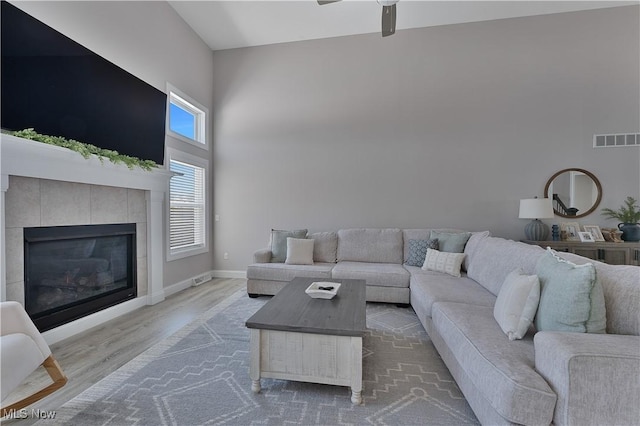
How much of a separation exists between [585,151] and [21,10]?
6.50m

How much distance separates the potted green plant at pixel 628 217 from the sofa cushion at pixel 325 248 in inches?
155

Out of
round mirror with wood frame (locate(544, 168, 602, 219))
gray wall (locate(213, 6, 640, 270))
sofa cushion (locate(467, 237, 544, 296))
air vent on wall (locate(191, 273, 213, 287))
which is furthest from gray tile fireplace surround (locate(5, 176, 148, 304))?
round mirror with wood frame (locate(544, 168, 602, 219))

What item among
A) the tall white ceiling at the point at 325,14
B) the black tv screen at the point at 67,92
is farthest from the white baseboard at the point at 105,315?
the tall white ceiling at the point at 325,14

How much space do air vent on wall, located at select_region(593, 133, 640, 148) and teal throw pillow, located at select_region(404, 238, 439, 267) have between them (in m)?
2.87

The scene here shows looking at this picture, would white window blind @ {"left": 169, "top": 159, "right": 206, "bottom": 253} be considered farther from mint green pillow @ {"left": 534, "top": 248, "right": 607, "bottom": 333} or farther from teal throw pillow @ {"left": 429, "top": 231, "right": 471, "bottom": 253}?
mint green pillow @ {"left": 534, "top": 248, "right": 607, "bottom": 333}

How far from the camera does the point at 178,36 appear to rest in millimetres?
3908

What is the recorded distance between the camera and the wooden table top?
1.64 m

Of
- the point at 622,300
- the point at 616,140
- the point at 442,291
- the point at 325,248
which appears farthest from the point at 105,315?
the point at 616,140

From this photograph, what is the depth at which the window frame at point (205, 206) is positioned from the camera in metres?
3.72

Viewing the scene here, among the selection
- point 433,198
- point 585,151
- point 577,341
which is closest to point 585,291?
point 577,341

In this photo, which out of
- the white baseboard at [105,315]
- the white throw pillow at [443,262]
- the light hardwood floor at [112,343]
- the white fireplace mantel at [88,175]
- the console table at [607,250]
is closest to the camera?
the light hardwood floor at [112,343]

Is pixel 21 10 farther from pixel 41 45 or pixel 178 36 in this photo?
pixel 178 36

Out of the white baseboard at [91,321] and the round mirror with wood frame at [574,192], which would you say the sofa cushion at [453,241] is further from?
the white baseboard at [91,321]

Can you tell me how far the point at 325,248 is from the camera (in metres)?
4.07
